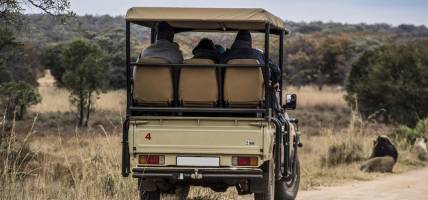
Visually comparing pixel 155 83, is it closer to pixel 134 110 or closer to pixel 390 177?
pixel 134 110

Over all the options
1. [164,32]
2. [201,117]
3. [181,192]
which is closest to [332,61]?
[181,192]

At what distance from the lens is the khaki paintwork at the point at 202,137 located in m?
9.23

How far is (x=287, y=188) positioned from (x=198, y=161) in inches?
117

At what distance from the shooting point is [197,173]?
9297mm

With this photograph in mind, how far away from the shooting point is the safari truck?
365 inches

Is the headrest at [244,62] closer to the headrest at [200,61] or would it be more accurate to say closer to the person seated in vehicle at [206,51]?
the headrest at [200,61]

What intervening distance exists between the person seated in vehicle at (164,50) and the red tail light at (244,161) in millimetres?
1320

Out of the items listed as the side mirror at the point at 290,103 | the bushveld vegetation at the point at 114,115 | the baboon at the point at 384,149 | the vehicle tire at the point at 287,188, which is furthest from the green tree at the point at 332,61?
the side mirror at the point at 290,103

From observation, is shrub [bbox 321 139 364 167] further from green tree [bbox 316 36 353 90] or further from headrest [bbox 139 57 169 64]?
green tree [bbox 316 36 353 90]

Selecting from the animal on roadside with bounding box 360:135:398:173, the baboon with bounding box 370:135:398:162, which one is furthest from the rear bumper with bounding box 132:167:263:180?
the baboon with bounding box 370:135:398:162

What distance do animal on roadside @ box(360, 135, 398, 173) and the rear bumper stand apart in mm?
8351

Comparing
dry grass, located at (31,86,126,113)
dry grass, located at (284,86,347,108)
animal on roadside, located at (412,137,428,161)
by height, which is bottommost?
dry grass, located at (284,86,347,108)

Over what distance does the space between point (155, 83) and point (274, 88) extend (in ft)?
4.61

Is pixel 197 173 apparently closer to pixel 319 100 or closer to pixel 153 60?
pixel 153 60
